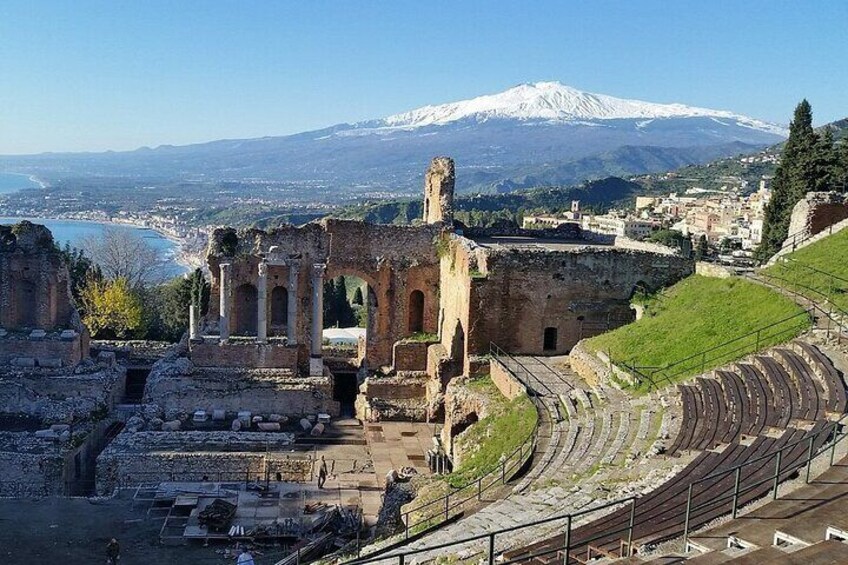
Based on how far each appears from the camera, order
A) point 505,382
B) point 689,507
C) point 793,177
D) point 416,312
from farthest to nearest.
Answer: point 793,177 < point 416,312 < point 505,382 < point 689,507

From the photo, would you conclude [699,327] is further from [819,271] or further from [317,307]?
[317,307]

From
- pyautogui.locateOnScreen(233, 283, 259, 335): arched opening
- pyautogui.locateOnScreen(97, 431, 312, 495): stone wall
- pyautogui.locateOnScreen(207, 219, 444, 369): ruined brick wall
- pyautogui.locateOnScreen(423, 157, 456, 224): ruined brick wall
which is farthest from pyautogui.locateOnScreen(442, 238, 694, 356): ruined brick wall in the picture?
pyautogui.locateOnScreen(233, 283, 259, 335): arched opening

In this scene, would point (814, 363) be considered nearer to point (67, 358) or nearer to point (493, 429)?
point (493, 429)

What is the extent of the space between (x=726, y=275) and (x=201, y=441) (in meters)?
19.5

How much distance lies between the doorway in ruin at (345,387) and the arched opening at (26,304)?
13.0m

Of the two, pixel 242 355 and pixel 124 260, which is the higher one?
pixel 124 260

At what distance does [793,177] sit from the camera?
43281mm

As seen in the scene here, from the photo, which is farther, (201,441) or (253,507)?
(201,441)

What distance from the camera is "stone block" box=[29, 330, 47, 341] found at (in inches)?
1350

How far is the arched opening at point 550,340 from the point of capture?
3341 cm

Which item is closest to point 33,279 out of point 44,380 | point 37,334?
point 37,334

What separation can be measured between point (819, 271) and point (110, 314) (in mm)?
37255

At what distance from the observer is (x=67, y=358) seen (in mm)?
34562

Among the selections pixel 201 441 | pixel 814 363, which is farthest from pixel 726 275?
pixel 201 441
